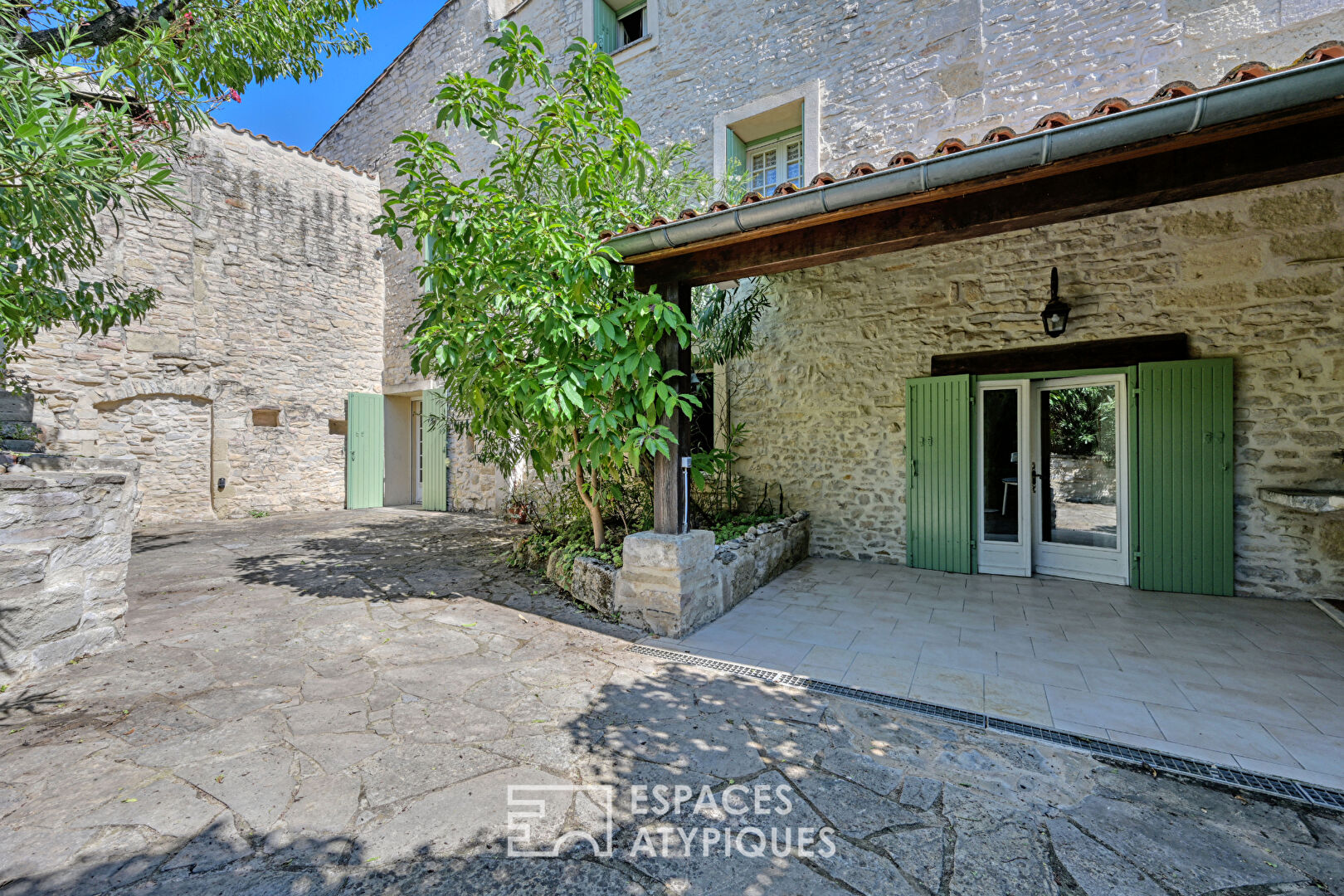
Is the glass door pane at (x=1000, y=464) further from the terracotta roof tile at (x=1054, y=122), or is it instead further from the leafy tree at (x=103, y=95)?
the leafy tree at (x=103, y=95)

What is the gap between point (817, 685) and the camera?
2756 mm

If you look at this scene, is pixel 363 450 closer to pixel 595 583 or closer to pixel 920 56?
pixel 595 583

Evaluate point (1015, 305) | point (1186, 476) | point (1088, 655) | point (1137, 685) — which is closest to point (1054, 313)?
point (1015, 305)

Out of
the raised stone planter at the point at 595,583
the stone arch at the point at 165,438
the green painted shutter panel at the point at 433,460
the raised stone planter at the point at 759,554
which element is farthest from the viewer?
→ the green painted shutter panel at the point at 433,460

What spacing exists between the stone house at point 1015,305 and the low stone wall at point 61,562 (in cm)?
317

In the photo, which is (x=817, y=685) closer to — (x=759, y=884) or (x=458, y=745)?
(x=759, y=884)

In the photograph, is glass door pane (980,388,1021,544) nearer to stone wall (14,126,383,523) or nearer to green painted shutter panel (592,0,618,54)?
green painted shutter panel (592,0,618,54)

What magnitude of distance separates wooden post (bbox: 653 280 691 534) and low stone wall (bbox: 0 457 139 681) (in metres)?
3.07

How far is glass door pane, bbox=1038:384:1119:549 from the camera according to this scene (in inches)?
182

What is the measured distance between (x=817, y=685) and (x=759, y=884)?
4.38ft

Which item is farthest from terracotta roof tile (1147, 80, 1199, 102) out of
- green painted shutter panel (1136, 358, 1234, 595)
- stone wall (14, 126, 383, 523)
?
stone wall (14, 126, 383, 523)

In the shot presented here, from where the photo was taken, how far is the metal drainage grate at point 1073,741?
1.91 metres

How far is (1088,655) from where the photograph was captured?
3.06 m

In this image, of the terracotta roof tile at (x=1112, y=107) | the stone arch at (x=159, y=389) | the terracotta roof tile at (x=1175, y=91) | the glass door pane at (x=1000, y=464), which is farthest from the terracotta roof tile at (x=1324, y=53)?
the stone arch at (x=159, y=389)
